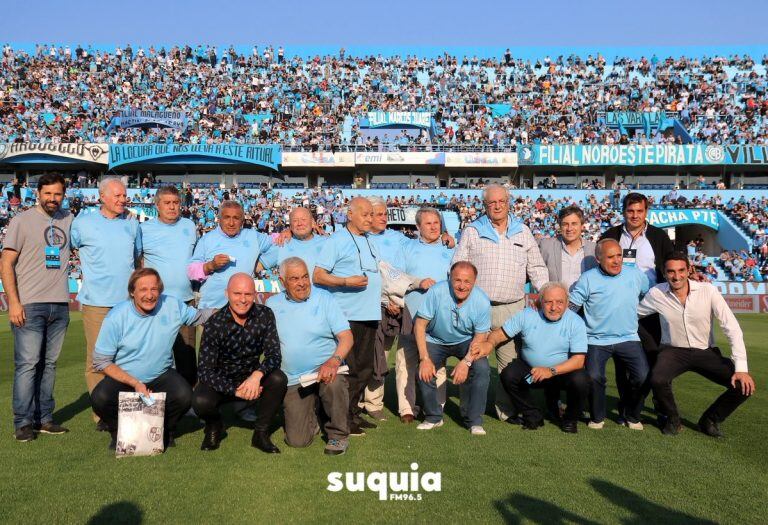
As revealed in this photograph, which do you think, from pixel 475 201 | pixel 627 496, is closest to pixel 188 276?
pixel 627 496

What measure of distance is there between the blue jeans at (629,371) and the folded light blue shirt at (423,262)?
156 cm

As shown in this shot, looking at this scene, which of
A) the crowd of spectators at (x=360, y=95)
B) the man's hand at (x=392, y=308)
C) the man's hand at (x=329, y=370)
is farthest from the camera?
the crowd of spectators at (x=360, y=95)

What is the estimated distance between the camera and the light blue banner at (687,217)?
3470 centimetres

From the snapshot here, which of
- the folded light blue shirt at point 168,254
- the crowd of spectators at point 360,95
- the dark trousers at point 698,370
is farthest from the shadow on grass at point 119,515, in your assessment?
the crowd of spectators at point 360,95

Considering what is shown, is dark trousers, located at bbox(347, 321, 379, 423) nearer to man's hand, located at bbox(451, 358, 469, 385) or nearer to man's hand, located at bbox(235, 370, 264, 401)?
man's hand, located at bbox(451, 358, 469, 385)

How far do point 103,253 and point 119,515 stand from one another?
2.59 m

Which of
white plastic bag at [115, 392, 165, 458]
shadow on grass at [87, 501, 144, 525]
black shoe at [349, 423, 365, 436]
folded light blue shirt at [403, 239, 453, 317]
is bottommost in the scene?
black shoe at [349, 423, 365, 436]

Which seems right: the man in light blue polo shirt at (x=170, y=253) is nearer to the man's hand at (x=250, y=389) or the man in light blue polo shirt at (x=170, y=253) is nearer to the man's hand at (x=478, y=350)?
the man's hand at (x=250, y=389)

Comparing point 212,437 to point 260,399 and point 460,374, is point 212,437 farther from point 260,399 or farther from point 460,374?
point 460,374

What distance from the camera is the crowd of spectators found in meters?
40.5

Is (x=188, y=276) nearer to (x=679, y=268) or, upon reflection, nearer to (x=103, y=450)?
(x=103, y=450)

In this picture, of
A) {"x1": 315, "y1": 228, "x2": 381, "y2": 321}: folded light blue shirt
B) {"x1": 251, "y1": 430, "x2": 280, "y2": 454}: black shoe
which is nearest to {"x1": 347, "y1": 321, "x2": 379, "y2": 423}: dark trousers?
{"x1": 315, "y1": 228, "x2": 381, "y2": 321}: folded light blue shirt

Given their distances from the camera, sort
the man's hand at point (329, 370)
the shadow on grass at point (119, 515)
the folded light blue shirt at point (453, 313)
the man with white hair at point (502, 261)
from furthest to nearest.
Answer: the man with white hair at point (502, 261), the folded light blue shirt at point (453, 313), the man's hand at point (329, 370), the shadow on grass at point (119, 515)

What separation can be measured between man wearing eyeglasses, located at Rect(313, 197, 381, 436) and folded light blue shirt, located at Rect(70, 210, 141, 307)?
1701 millimetres
